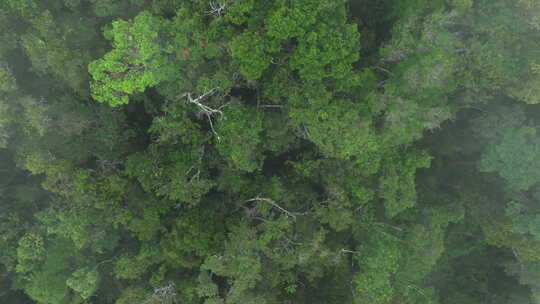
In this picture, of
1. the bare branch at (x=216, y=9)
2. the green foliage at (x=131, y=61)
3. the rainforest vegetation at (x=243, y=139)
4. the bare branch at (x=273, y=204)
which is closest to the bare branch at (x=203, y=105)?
the rainforest vegetation at (x=243, y=139)

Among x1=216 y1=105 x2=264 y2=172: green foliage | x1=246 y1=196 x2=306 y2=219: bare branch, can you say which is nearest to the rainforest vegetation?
x1=216 y1=105 x2=264 y2=172: green foliage

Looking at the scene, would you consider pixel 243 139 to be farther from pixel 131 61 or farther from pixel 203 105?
pixel 131 61

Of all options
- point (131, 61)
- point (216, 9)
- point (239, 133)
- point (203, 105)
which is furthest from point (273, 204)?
point (216, 9)

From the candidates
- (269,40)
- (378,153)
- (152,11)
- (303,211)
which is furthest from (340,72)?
(152,11)

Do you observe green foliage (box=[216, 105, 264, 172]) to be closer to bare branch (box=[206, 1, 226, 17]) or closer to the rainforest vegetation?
the rainforest vegetation

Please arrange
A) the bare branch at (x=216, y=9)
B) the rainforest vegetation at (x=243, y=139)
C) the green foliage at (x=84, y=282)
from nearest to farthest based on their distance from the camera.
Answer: the bare branch at (x=216, y=9)
the rainforest vegetation at (x=243, y=139)
the green foliage at (x=84, y=282)

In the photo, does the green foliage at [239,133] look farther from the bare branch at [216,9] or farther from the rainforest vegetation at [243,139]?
the bare branch at [216,9]

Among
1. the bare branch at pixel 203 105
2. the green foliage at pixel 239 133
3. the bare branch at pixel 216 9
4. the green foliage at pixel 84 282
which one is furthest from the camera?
the green foliage at pixel 84 282

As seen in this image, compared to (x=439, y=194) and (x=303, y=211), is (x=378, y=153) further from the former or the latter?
(x=439, y=194)

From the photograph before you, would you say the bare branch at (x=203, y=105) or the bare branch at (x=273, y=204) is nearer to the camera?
the bare branch at (x=203, y=105)
